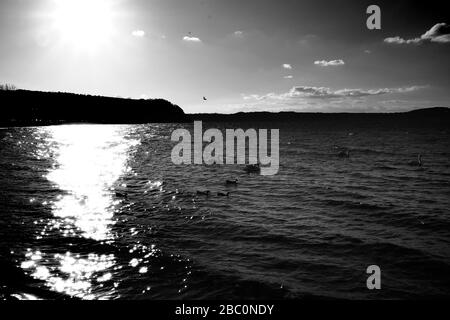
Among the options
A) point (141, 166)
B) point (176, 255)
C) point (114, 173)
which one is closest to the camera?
point (176, 255)

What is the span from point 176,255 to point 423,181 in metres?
27.3

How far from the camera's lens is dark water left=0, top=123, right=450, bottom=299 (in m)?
10.8

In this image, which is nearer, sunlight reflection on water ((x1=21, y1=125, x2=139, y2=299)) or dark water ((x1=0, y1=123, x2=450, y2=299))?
dark water ((x1=0, y1=123, x2=450, y2=299))

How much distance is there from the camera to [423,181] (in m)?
30.1

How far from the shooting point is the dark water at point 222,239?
10.8 meters

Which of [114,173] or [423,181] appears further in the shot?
[114,173]

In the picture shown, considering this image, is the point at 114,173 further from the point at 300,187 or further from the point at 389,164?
the point at 389,164

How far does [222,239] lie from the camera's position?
15391mm

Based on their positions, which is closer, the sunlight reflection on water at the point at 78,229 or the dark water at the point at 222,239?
the dark water at the point at 222,239

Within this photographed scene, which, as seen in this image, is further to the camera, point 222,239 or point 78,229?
point 78,229
